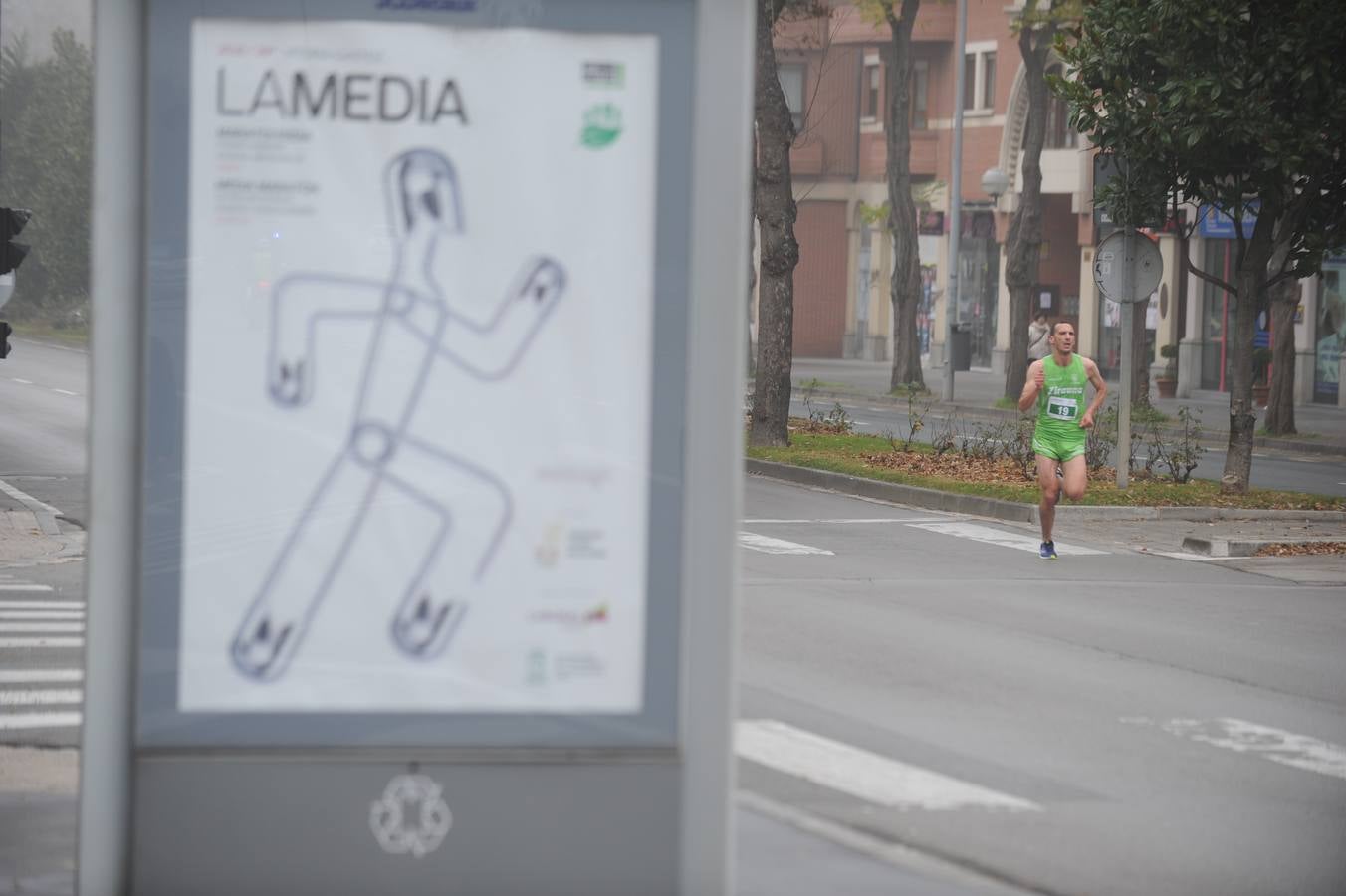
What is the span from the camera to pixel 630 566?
467 cm

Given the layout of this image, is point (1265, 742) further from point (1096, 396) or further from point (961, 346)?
point (961, 346)

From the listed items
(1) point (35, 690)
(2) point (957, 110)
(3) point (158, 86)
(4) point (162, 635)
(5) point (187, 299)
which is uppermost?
(2) point (957, 110)

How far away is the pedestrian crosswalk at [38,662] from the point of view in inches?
353

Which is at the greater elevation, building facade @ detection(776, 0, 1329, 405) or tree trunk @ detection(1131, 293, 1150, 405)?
building facade @ detection(776, 0, 1329, 405)

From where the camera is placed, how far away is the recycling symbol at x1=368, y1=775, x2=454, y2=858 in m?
4.55

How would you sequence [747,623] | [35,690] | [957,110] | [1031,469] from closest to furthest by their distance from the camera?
[35,690] < [747,623] < [1031,469] < [957,110]

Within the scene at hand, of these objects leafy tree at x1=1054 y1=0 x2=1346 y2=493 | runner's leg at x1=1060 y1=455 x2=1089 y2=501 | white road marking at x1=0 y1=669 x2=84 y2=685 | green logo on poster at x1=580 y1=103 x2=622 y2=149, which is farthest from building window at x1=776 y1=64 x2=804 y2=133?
green logo on poster at x1=580 y1=103 x2=622 y2=149

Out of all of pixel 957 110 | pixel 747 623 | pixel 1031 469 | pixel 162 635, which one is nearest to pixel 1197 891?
pixel 162 635

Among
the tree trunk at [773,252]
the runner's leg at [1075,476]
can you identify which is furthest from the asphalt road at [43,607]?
the tree trunk at [773,252]

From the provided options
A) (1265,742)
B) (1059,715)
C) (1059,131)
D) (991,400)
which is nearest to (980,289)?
(1059,131)

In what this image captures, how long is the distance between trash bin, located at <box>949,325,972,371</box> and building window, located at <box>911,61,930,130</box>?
54.9ft

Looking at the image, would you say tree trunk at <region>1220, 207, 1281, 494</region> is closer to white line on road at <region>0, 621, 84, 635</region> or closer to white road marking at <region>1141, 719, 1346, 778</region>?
white road marking at <region>1141, 719, 1346, 778</region>

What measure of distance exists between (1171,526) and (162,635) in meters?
15.6

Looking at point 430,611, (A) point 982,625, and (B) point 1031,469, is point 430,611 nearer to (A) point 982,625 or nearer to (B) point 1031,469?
(A) point 982,625
